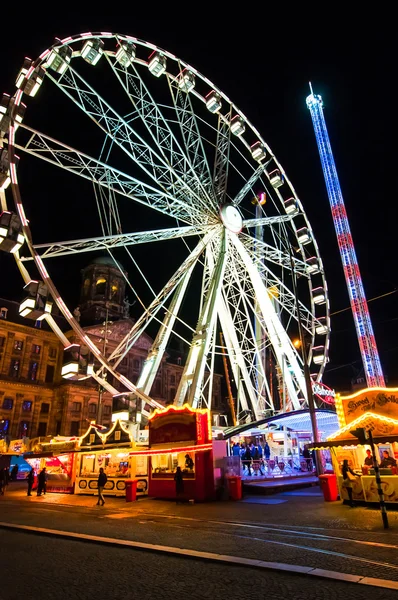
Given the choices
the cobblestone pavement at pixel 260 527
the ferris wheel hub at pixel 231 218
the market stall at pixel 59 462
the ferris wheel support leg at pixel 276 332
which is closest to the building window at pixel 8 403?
the market stall at pixel 59 462

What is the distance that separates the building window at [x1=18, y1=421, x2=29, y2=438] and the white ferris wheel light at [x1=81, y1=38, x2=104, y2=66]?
4547 cm

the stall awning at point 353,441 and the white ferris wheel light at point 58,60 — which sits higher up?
the white ferris wheel light at point 58,60

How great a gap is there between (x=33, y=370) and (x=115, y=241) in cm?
4241

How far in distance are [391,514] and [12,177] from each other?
62.2 feet

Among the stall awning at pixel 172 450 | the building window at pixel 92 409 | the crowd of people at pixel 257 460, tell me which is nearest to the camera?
the stall awning at pixel 172 450

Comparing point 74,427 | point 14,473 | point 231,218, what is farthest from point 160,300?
point 74,427

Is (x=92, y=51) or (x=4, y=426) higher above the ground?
(x=92, y=51)

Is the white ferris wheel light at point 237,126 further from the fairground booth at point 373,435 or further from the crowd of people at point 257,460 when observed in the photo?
the crowd of people at point 257,460

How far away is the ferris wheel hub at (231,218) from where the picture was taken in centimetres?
2438

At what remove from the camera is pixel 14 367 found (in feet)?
178

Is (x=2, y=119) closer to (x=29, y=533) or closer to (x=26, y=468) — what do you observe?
(x=29, y=533)

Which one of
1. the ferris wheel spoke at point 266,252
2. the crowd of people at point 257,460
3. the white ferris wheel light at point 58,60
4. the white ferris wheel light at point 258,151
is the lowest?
the crowd of people at point 257,460

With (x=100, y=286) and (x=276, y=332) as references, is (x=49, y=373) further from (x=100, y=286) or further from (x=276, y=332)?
(x=276, y=332)

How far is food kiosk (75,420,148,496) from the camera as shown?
23438 mm
